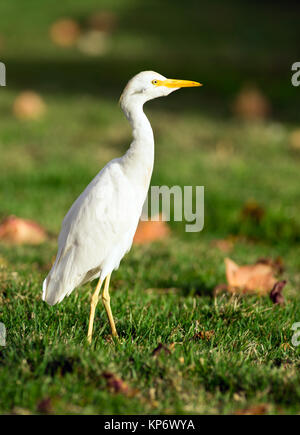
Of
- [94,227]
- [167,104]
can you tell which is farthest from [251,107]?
[94,227]

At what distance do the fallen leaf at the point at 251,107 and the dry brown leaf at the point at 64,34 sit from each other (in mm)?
5236

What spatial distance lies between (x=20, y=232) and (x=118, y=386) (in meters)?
2.99

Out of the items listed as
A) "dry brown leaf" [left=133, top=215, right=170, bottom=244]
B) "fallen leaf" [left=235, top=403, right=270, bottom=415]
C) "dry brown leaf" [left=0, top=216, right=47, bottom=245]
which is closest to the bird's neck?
"fallen leaf" [left=235, top=403, right=270, bottom=415]

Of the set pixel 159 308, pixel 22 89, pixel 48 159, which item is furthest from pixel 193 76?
pixel 159 308

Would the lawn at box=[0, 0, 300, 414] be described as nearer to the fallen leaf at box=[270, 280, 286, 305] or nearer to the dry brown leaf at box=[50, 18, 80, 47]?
the fallen leaf at box=[270, 280, 286, 305]

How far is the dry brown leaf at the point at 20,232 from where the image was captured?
17.2 ft

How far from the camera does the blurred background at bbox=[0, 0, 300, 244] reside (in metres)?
6.68

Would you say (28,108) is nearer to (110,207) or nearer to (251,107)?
(251,107)

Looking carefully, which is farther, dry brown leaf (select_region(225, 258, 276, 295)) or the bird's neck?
dry brown leaf (select_region(225, 258, 276, 295))

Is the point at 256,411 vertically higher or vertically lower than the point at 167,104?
lower

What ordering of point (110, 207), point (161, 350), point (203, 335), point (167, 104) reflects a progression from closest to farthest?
1. point (161, 350)
2. point (110, 207)
3. point (203, 335)
4. point (167, 104)

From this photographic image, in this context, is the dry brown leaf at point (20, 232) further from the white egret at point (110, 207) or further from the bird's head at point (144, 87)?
the bird's head at point (144, 87)

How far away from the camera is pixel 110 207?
3.12 meters

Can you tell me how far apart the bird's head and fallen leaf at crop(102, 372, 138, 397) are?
1.36 meters
